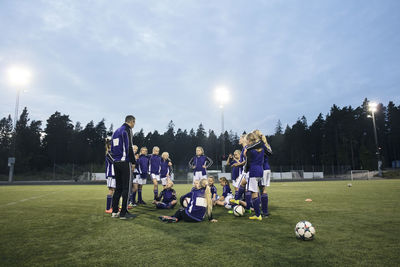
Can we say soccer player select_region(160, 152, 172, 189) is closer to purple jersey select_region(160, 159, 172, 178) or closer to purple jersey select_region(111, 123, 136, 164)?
purple jersey select_region(160, 159, 172, 178)

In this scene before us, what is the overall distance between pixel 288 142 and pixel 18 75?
6837 centimetres

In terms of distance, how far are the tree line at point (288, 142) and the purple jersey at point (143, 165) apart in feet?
147

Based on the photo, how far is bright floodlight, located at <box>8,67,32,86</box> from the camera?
32.9 metres

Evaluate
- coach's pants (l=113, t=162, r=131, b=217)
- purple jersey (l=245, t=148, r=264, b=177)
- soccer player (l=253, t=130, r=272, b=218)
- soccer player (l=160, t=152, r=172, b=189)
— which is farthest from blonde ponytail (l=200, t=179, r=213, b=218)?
soccer player (l=160, t=152, r=172, b=189)

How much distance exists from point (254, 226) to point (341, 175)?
45.9 metres

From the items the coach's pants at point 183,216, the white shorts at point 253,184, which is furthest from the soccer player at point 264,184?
the coach's pants at point 183,216

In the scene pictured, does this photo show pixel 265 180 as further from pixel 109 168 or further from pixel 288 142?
pixel 288 142

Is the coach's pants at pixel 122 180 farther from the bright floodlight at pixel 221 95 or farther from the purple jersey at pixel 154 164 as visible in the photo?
the bright floodlight at pixel 221 95

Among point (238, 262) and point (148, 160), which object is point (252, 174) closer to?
point (238, 262)

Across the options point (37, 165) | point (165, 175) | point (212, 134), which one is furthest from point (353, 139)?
point (37, 165)

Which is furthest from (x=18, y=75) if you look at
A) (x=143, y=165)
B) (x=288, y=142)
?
(x=288, y=142)

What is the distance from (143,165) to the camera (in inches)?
367

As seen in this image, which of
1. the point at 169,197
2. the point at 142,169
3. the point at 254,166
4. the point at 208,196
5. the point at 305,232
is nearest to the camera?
the point at 305,232

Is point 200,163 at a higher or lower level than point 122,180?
higher
